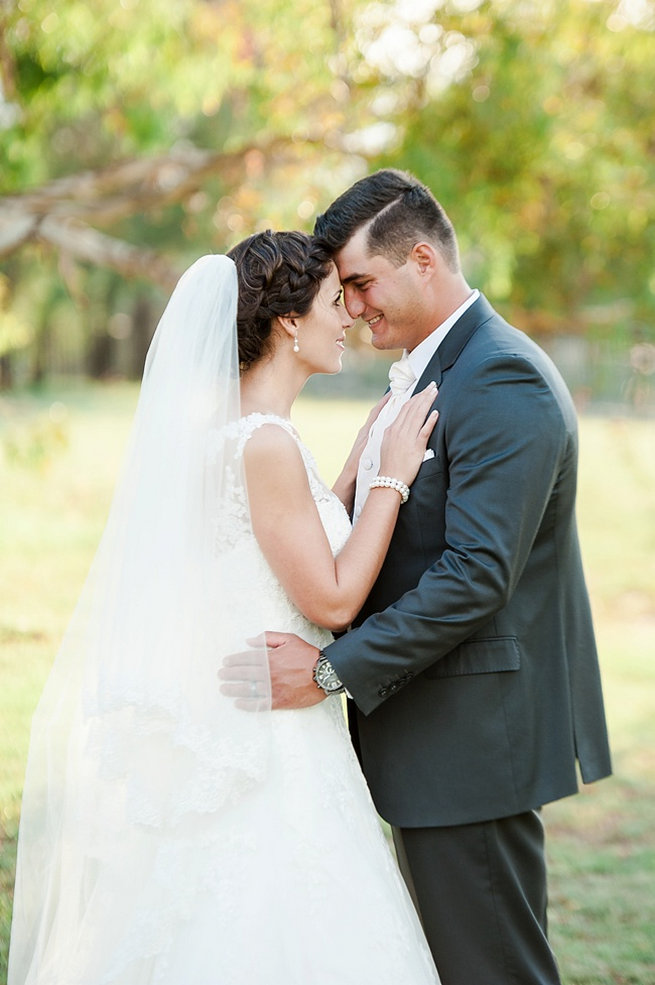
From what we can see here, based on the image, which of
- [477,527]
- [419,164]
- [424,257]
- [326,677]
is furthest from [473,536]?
[419,164]

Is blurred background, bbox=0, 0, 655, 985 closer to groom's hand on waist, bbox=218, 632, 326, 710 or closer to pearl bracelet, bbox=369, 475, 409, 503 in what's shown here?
groom's hand on waist, bbox=218, 632, 326, 710

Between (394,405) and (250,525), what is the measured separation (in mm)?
608

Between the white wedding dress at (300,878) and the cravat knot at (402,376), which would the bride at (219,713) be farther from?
the cravat knot at (402,376)

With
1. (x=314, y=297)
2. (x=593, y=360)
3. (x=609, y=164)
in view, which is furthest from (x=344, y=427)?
(x=314, y=297)

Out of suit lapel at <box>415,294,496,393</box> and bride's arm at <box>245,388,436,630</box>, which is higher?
suit lapel at <box>415,294,496,393</box>

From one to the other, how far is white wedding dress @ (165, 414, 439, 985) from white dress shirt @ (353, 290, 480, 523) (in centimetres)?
28

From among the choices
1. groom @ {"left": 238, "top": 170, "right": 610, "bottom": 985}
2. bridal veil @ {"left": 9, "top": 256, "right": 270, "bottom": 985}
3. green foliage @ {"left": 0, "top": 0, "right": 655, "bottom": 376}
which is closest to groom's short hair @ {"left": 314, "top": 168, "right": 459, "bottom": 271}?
groom @ {"left": 238, "top": 170, "right": 610, "bottom": 985}

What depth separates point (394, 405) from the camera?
3.06m

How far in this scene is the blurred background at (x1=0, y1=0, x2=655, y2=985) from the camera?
5.23 meters

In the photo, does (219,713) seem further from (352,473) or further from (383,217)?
(383,217)

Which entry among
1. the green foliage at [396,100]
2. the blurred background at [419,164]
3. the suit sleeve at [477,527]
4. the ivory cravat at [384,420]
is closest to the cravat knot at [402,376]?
the ivory cravat at [384,420]

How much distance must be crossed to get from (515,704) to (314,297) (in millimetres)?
1167

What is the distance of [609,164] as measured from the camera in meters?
6.66

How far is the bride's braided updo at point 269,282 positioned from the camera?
9.17 ft
